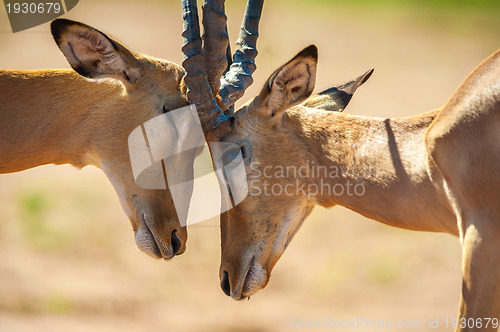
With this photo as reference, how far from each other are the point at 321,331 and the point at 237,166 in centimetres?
465

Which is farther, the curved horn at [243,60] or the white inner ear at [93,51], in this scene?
the curved horn at [243,60]

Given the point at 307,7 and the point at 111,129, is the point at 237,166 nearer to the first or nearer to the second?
the point at 111,129

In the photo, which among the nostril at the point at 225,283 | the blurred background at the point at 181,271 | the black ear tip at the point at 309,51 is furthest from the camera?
the blurred background at the point at 181,271

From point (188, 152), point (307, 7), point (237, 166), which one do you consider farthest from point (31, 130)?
point (307, 7)

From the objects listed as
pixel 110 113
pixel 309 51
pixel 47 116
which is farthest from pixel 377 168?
pixel 47 116

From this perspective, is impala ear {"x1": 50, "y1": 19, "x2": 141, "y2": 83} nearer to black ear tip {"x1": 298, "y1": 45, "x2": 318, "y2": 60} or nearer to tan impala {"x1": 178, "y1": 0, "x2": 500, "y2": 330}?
tan impala {"x1": 178, "y1": 0, "x2": 500, "y2": 330}

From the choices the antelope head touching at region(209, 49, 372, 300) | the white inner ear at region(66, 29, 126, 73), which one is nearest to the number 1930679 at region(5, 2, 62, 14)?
the white inner ear at region(66, 29, 126, 73)

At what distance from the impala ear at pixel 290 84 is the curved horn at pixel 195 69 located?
13.2 inches

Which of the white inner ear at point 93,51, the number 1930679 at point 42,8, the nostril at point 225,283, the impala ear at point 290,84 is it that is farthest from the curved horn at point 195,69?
the number 1930679 at point 42,8

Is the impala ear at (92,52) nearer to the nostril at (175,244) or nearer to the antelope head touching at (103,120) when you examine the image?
the antelope head touching at (103,120)

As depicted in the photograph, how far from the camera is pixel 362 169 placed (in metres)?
4.39

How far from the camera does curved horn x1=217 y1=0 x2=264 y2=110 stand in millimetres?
4758

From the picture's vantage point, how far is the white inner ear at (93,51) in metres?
4.39

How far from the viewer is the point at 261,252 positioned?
4.84 m
